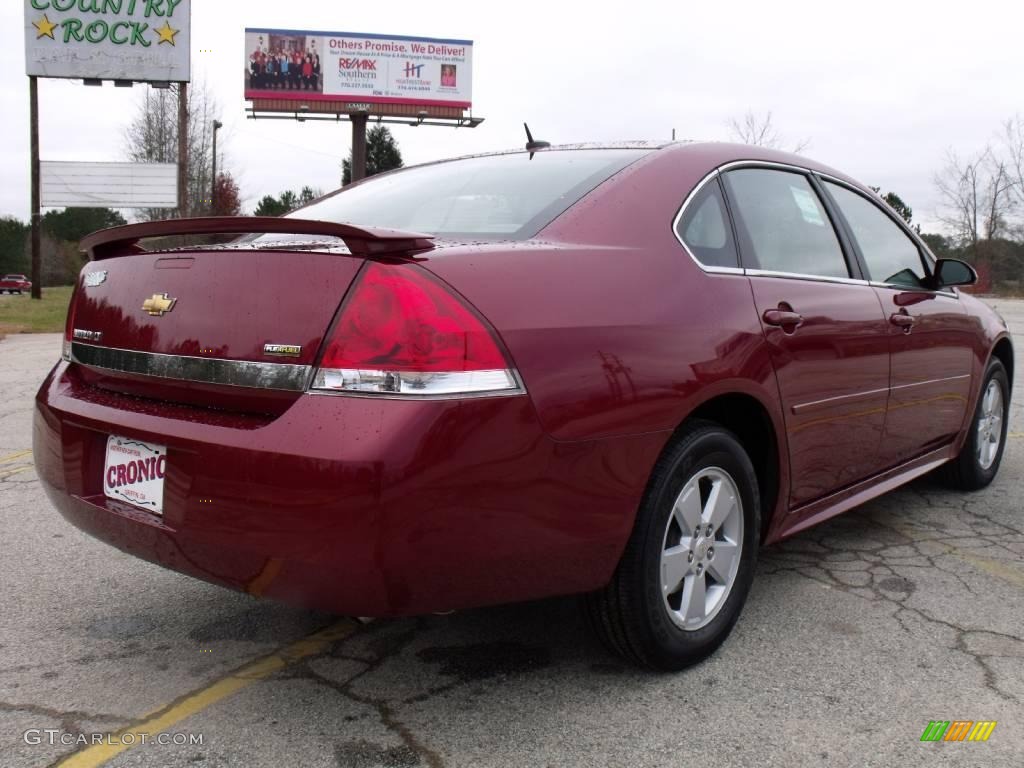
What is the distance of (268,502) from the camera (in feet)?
6.48

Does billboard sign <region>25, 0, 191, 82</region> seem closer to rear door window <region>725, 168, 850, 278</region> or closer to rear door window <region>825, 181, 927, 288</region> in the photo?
rear door window <region>825, 181, 927, 288</region>

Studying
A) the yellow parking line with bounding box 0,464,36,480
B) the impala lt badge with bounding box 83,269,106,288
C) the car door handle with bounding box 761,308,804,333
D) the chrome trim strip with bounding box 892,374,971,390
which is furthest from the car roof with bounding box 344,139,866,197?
the yellow parking line with bounding box 0,464,36,480

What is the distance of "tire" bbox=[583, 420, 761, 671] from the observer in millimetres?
2348

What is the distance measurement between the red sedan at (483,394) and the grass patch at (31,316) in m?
13.8

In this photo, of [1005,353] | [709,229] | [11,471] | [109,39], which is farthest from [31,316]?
[709,229]

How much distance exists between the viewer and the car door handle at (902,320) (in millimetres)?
3473

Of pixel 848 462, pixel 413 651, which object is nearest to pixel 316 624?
pixel 413 651

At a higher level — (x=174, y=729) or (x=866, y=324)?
(x=866, y=324)

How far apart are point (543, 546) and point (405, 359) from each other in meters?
0.56

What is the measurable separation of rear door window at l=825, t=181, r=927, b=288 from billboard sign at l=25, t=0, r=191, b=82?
24.9 m

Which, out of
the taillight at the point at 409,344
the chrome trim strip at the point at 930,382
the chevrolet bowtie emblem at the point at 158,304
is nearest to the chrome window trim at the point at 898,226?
the chrome trim strip at the point at 930,382

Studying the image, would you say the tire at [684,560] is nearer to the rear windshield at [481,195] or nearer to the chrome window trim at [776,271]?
the chrome window trim at [776,271]

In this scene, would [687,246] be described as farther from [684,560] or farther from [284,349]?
[284,349]

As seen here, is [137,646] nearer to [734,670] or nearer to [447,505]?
[447,505]
